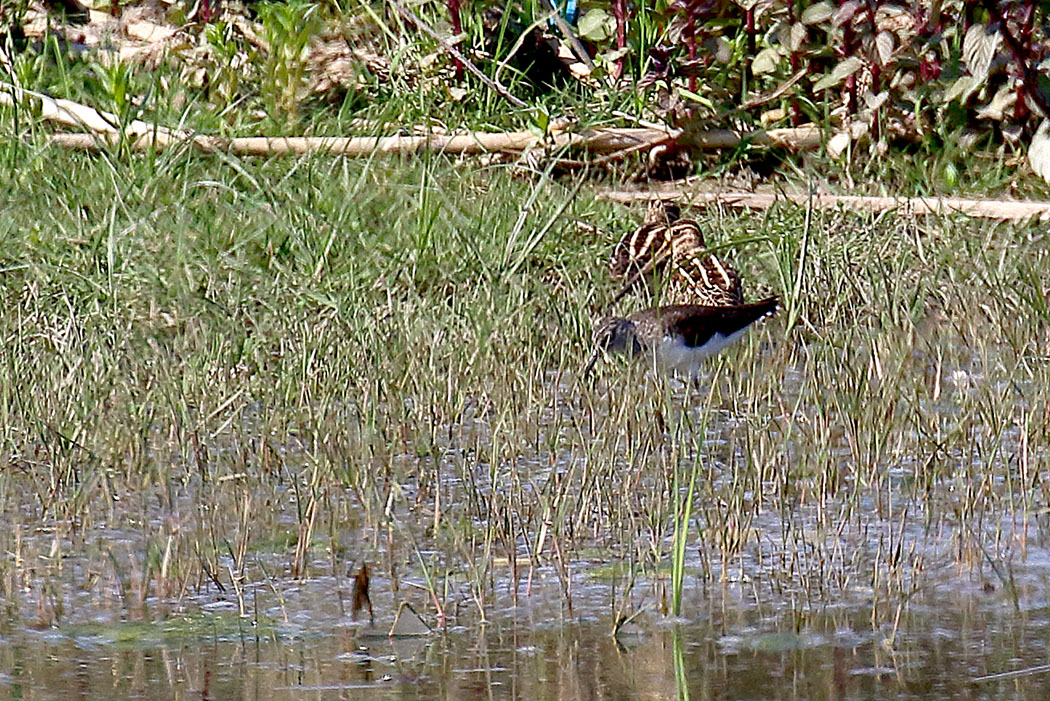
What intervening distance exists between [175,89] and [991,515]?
5120 millimetres

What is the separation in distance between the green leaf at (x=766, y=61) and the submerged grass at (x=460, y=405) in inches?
42.2

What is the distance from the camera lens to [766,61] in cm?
788

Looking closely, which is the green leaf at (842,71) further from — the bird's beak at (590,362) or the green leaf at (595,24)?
the bird's beak at (590,362)

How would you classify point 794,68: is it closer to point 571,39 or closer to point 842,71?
point 842,71

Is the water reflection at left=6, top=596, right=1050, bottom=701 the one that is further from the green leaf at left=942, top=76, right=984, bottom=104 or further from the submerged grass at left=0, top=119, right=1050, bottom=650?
the green leaf at left=942, top=76, right=984, bottom=104

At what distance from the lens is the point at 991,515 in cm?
409

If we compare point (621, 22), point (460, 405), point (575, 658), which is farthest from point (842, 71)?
point (575, 658)

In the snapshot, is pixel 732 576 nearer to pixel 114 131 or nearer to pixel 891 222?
pixel 891 222

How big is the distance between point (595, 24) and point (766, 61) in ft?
2.48

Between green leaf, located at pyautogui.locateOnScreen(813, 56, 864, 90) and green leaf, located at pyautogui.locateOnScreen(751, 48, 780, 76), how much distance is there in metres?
0.34

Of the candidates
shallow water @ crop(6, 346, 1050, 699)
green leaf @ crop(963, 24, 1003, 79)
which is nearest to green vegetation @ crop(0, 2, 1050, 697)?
shallow water @ crop(6, 346, 1050, 699)

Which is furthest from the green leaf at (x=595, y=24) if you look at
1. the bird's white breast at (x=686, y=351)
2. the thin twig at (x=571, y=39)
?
the bird's white breast at (x=686, y=351)

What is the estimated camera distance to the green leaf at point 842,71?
24.5 ft

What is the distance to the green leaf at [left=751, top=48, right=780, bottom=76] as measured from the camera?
25.8 feet
